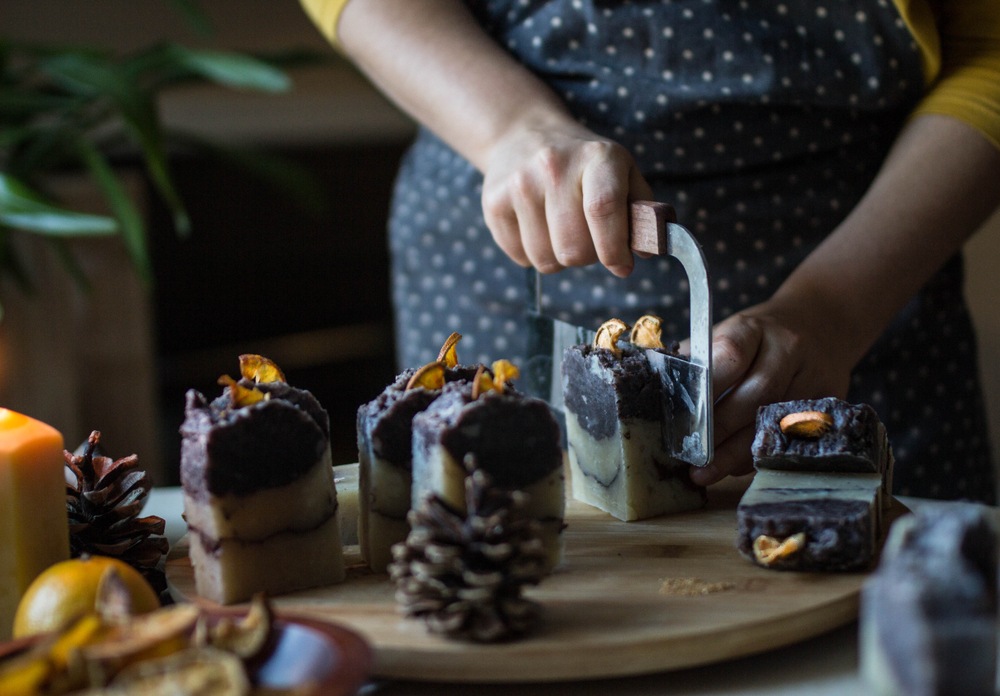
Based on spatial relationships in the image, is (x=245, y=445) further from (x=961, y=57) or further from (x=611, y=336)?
(x=961, y=57)

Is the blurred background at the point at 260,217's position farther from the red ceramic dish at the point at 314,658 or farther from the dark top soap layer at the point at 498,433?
the red ceramic dish at the point at 314,658

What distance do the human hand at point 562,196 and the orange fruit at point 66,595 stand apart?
51 cm

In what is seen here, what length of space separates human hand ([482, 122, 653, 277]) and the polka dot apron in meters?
0.24

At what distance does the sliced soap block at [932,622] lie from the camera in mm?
541

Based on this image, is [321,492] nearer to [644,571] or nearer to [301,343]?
[644,571]

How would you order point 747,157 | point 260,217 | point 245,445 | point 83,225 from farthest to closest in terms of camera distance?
point 260,217, point 83,225, point 747,157, point 245,445

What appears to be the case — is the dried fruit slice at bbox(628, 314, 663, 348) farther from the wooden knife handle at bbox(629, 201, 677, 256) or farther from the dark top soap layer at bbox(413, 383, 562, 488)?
the dark top soap layer at bbox(413, 383, 562, 488)

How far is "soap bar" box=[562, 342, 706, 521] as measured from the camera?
1.00 metres

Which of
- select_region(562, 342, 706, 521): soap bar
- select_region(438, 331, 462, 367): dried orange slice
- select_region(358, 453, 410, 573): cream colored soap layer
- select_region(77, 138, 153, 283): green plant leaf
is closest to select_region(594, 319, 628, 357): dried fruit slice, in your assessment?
select_region(562, 342, 706, 521): soap bar

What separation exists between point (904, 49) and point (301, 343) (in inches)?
112

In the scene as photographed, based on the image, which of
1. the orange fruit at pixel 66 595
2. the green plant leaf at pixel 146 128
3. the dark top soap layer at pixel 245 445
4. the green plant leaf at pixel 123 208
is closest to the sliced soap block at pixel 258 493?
the dark top soap layer at pixel 245 445

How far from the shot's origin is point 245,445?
0.80 metres

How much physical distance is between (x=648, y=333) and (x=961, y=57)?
624 millimetres

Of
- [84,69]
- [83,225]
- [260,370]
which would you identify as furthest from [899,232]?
[84,69]
